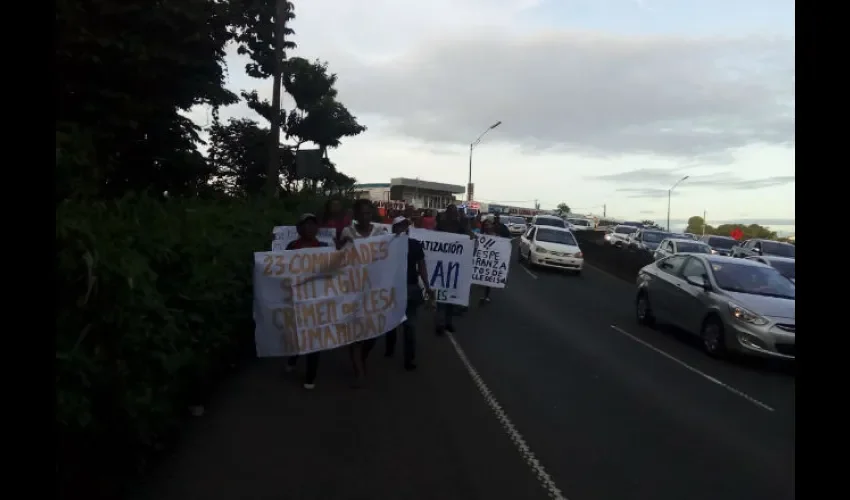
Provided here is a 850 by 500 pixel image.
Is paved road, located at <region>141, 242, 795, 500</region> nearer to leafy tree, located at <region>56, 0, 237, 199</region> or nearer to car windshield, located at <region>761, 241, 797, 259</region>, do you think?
leafy tree, located at <region>56, 0, 237, 199</region>

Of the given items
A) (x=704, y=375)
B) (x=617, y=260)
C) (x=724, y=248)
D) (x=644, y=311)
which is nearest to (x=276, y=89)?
(x=644, y=311)

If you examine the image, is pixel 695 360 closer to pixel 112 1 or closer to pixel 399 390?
pixel 399 390

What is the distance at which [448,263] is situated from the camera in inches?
479

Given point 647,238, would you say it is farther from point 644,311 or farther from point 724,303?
point 724,303

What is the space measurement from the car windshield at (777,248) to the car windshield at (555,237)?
7729 millimetres

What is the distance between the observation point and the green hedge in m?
3.95

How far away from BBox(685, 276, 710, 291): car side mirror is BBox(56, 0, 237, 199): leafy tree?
33.0 feet

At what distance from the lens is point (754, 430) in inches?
272

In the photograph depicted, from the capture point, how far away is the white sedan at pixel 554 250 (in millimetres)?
24297

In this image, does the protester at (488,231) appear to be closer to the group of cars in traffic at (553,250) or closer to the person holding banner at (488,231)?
the person holding banner at (488,231)

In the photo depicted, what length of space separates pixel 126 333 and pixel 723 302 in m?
9.15
